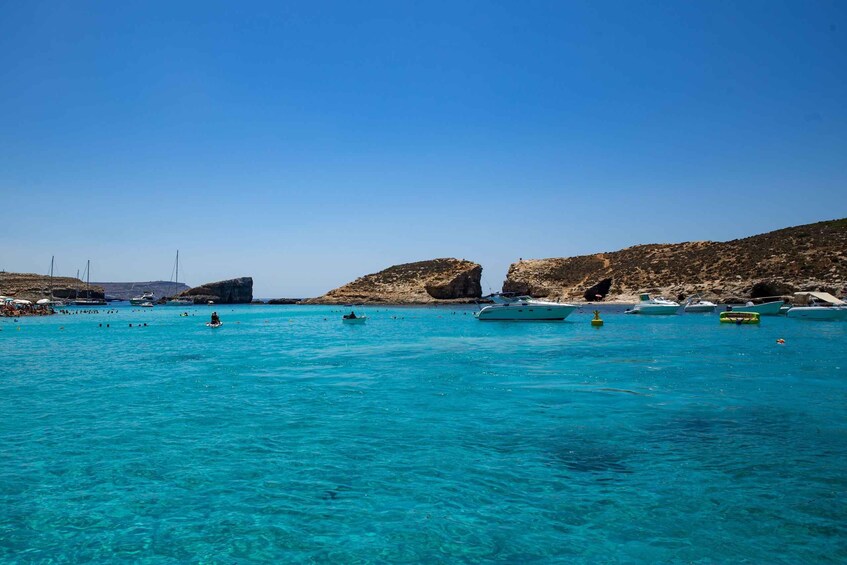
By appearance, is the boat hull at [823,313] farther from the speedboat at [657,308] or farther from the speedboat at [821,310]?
the speedboat at [657,308]

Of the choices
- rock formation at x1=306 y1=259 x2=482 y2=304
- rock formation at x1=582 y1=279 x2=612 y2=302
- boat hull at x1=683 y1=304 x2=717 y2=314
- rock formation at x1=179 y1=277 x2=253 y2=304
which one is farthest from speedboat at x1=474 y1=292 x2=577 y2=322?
rock formation at x1=179 y1=277 x2=253 y2=304

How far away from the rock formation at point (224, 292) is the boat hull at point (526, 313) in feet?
451

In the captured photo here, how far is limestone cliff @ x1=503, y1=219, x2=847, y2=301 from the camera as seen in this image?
8031 centimetres

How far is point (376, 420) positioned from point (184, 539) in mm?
7688

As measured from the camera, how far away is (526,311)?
62.0 metres

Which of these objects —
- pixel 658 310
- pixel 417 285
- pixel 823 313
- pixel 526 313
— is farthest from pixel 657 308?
pixel 417 285

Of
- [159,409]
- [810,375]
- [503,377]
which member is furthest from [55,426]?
[810,375]

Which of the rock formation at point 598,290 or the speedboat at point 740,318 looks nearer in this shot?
the speedboat at point 740,318

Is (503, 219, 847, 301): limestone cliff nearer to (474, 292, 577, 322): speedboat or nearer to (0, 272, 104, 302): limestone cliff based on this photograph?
(474, 292, 577, 322): speedboat

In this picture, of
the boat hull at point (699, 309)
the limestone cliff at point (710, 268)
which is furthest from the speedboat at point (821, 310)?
the limestone cliff at point (710, 268)

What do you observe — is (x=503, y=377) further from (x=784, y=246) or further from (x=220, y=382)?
(x=784, y=246)

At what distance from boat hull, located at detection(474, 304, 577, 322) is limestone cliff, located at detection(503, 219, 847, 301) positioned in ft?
131

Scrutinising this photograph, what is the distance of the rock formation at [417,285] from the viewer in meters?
135

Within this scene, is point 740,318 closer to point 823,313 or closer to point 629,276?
point 823,313
